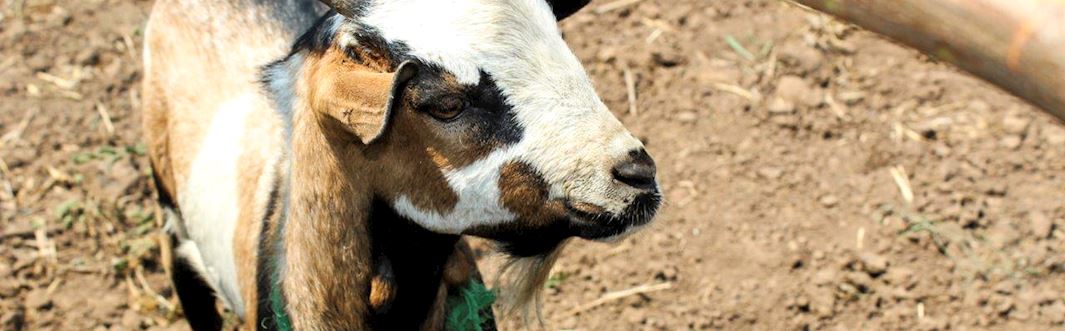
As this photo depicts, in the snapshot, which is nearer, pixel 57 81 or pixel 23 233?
pixel 23 233

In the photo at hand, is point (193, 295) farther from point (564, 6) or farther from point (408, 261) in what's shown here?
point (564, 6)

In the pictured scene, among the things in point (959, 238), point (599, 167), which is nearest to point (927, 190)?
point (959, 238)

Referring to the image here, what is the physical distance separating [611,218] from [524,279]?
0.47 metres

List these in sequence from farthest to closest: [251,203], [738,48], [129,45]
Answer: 1. [129,45]
2. [738,48]
3. [251,203]

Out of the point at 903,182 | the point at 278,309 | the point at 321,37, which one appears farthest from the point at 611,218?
the point at 903,182

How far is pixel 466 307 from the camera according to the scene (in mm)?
3178

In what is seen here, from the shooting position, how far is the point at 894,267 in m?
4.51

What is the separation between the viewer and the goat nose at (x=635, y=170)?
8.20 feet

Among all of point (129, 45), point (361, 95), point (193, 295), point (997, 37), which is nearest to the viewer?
point (997, 37)

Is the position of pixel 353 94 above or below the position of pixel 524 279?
above

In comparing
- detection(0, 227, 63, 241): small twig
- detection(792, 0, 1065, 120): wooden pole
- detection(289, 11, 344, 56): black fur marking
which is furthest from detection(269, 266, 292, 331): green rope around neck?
detection(0, 227, 63, 241): small twig

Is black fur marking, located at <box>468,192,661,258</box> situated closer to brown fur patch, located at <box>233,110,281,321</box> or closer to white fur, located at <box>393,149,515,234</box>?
white fur, located at <box>393,149,515,234</box>

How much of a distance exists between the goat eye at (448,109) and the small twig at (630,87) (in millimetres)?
2770

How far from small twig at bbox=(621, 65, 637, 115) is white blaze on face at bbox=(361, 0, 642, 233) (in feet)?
8.81
